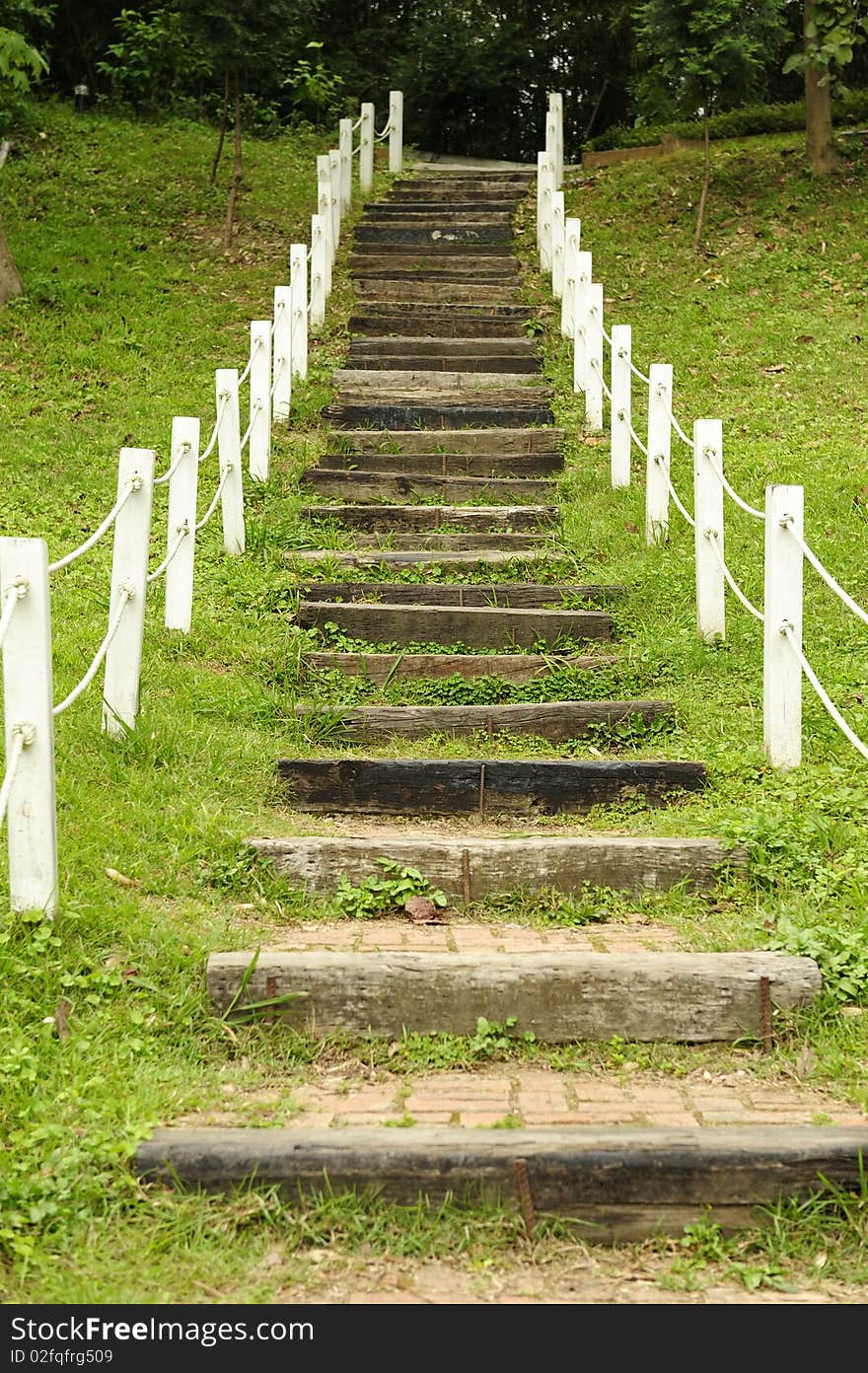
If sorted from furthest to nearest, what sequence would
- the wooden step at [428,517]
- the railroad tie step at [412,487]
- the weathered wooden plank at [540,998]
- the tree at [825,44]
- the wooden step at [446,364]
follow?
the tree at [825,44]
the wooden step at [446,364]
the railroad tie step at [412,487]
the wooden step at [428,517]
the weathered wooden plank at [540,998]

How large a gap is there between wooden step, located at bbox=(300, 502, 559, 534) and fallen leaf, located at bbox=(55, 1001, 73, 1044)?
520 cm

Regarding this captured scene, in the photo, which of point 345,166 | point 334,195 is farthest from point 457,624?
point 345,166

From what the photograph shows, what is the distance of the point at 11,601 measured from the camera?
144 inches

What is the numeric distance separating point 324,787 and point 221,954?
151cm

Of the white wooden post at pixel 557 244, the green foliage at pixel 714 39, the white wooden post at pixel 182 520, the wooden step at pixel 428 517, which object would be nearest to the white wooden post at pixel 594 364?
the wooden step at pixel 428 517

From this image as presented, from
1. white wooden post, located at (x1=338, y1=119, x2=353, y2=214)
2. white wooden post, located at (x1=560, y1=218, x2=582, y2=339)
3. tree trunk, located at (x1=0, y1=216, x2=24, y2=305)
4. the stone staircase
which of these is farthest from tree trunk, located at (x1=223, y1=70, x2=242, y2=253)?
the stone staircase

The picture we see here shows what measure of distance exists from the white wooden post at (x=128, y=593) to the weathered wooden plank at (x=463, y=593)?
2.17 meters

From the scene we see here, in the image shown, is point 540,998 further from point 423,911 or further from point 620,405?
point 620,405

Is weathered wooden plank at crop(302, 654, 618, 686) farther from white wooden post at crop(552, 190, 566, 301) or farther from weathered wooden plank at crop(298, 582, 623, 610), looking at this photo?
white wooden post at crop(552, 190, 566, 301)

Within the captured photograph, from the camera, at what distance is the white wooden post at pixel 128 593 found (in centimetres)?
516

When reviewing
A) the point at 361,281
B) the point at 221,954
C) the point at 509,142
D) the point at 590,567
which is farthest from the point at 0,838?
the point at 509,142

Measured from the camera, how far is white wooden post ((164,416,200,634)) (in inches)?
249

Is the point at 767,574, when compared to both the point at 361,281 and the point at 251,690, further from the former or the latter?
the point at 361,281

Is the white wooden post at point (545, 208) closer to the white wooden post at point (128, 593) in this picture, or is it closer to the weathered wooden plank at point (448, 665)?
the weathered wooden plank at point (448, 665)
